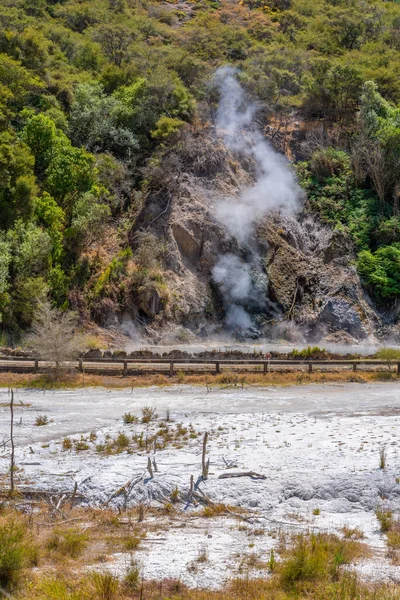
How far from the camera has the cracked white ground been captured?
1084 cm

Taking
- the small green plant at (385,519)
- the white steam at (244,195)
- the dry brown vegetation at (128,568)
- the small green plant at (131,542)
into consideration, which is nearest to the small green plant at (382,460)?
the small green plant at (385,519)

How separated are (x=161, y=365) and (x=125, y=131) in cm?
2290

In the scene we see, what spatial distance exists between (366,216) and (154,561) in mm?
38301

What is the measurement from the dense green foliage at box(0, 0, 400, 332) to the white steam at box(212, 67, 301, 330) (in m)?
1.63

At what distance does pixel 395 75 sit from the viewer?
51.9 meters

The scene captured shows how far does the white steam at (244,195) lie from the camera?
3959 centimetres

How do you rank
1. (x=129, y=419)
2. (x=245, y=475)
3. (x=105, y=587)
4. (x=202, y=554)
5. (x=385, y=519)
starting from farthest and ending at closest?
1. (x=129, y=419)
2. (x=245, y=475)
3. (x=385, y=519)
4. (x=202, y=554)
5. (x=105, y=587)

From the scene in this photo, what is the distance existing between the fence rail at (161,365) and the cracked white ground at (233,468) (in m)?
4.79

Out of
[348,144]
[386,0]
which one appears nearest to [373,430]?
[348,144]

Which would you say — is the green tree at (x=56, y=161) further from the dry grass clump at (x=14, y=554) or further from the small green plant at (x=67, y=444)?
the dry grass clump at (x=14, y=554)

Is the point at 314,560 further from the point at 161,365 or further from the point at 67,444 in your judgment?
the point at 161,365

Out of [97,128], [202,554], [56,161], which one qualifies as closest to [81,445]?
[202,554]

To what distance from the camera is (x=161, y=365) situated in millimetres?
28328

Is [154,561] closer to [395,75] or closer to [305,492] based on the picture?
[305,492]
